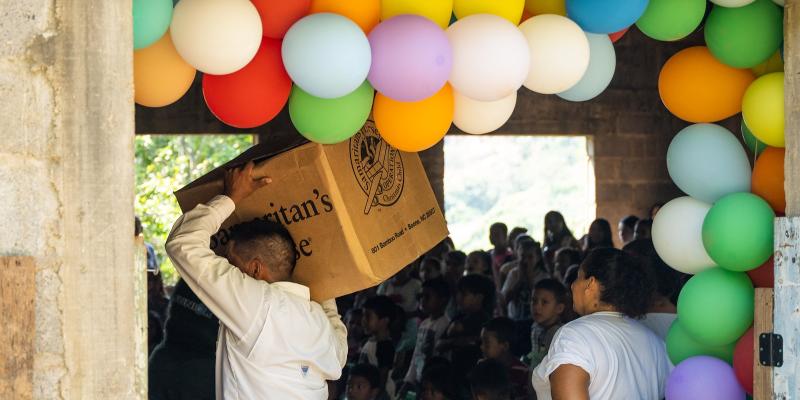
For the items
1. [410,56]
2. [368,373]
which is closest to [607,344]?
[410,56]

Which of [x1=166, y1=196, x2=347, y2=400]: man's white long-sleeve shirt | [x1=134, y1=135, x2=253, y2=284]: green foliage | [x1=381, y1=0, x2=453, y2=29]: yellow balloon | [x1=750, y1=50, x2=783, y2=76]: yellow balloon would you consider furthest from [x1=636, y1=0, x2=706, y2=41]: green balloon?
[x1=134, y1=135, x2=253, y2=284]: green foliage

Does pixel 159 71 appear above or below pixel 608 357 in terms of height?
above

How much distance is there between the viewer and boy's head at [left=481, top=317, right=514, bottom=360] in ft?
15.9

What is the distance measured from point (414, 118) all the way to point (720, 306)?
1.11m

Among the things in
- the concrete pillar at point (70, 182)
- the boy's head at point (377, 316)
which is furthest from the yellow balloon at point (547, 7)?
the boy's head at point (377, 316)

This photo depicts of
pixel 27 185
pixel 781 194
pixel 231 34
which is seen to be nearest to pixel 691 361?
pixel 781 194

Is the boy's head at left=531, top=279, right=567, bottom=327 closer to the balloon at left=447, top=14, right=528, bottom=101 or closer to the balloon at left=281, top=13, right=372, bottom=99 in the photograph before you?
the balloon at left=447, top=14, right=528, bottom=101

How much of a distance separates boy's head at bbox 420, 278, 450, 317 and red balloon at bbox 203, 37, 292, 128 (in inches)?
122

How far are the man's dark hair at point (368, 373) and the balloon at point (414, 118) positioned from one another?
7.07 ft

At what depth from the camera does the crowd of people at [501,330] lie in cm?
335

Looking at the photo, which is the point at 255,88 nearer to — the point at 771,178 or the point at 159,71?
the point at 159,71

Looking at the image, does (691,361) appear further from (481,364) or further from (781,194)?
(481,364)

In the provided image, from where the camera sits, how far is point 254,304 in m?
3.15

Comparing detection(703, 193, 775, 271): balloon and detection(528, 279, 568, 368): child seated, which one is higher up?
detection(703, 193, 775, 271): balloon
